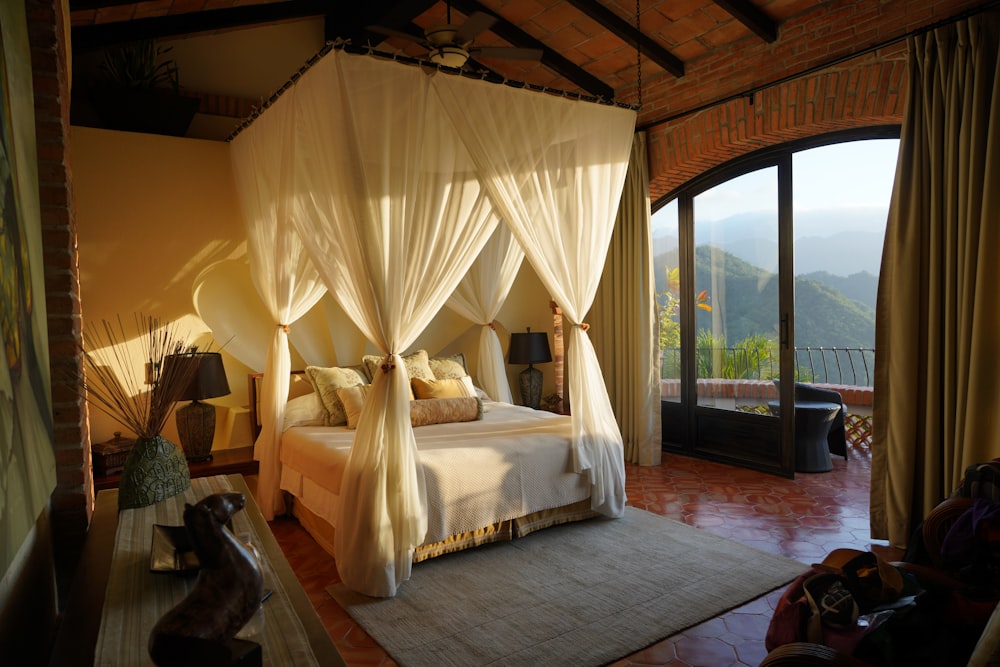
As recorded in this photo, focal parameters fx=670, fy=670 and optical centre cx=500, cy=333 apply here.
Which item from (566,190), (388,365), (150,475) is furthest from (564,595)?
(566,190)

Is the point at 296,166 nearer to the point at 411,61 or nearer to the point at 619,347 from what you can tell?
the point at 411,61

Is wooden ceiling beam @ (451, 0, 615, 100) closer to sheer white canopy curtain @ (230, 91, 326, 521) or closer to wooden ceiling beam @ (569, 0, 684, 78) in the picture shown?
wooden ceiling beam @ (569, 0, 684, 78)

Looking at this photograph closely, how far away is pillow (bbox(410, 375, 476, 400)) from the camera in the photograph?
4676mm

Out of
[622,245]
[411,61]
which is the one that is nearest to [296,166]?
[411,61]

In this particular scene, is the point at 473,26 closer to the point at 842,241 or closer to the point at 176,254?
the point at 176,254

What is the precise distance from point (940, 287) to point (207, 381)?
433 centimetres

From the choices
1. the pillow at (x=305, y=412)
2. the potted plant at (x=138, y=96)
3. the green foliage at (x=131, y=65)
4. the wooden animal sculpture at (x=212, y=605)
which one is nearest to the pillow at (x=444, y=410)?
the pillow at (x=305, y=412)

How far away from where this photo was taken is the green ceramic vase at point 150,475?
7.45ft

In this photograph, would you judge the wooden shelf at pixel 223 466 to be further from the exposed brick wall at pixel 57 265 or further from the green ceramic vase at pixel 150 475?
the exposed brick wall at pixel 57 265

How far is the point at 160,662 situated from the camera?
1.11m

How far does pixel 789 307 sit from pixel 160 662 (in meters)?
4.79

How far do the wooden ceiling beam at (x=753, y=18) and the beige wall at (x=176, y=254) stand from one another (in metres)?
3.50

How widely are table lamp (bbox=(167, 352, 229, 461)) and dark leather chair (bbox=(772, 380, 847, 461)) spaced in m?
4.52

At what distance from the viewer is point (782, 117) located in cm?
451
